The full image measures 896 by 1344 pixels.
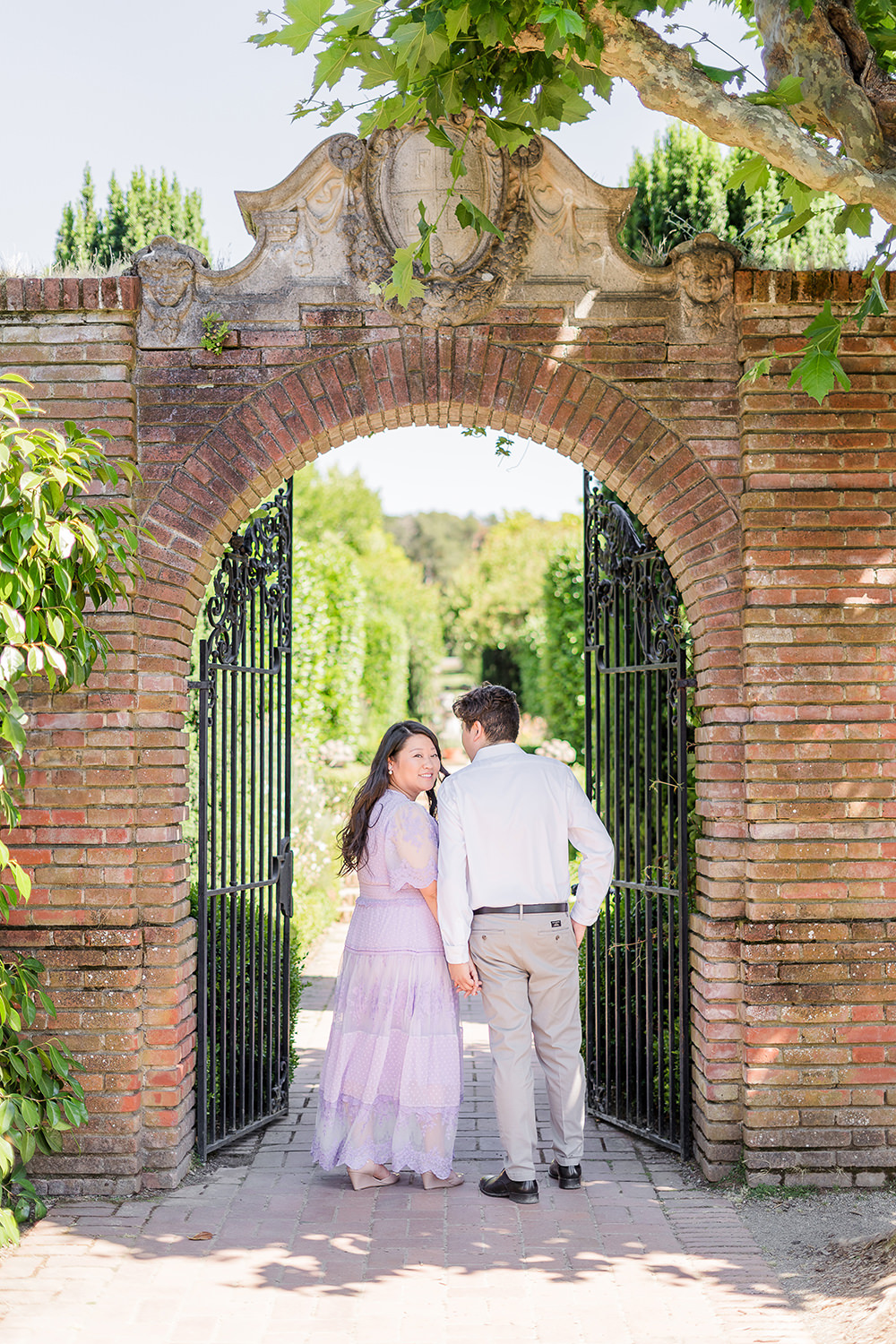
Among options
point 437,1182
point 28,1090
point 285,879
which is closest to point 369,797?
point 285,879

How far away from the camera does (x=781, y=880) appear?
464 centimetres

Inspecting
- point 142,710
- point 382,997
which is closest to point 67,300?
point 142,710

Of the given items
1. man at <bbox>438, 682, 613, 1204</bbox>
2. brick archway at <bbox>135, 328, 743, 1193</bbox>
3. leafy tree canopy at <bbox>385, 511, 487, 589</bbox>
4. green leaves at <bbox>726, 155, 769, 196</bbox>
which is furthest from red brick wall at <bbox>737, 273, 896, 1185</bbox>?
leafy tree canopy at <bbox>385, 511, 487, 589</bbox>

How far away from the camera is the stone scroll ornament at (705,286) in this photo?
15.5ft

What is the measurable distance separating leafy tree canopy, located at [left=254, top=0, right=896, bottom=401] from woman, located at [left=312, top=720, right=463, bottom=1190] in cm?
211

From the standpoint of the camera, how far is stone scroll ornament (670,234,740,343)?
471 cm

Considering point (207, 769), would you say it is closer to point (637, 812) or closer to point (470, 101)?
point (637, 812)

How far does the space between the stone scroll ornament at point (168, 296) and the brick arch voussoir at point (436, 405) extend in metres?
0.40

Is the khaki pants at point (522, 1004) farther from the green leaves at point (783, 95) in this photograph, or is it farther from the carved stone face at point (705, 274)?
the green leaves at point (783, 95)

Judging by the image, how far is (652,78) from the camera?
3848 millimetres

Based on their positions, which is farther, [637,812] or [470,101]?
[637,812]

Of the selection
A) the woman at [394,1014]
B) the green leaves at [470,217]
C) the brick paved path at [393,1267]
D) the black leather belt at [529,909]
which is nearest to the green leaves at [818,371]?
the green leaves at [470,217]

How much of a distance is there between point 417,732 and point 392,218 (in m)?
2.20

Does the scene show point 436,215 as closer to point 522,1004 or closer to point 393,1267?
point 522,1004
